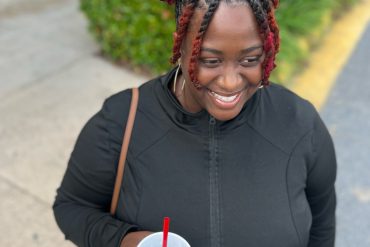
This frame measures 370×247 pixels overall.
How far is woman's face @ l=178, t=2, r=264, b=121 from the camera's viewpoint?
126 cm

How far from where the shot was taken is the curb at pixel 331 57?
5.21m

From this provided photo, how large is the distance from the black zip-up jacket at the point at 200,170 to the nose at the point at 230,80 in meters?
0.26

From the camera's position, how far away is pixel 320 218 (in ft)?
6.24

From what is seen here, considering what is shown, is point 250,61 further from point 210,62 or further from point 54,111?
point 54,111

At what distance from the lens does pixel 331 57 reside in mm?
6094

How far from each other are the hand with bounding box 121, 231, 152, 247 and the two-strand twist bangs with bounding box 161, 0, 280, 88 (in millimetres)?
520

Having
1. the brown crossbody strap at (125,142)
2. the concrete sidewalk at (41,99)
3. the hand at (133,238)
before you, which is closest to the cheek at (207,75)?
the brown crossbody strap at (125,142)

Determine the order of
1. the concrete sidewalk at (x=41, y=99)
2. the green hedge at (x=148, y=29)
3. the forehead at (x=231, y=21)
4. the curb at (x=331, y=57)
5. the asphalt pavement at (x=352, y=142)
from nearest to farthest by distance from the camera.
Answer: the forehead at (x=231, y=21), the concrete sidewalk at (x=41, y=99), the asphalt pavement at (x=352, y=142), the green hedge at (x=148, y=29), the curb at (x=331, y=57)

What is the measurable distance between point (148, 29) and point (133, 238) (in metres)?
3.38

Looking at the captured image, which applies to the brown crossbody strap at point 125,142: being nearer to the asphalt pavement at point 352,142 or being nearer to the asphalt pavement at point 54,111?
the asphalt pavement at point 54,111

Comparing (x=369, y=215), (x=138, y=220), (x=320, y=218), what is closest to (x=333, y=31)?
(x=369, y=215)

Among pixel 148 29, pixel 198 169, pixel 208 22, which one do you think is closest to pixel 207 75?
pixel 208 22

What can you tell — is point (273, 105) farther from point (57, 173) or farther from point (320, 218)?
point (57, 173)

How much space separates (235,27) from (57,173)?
2604 millimetres
